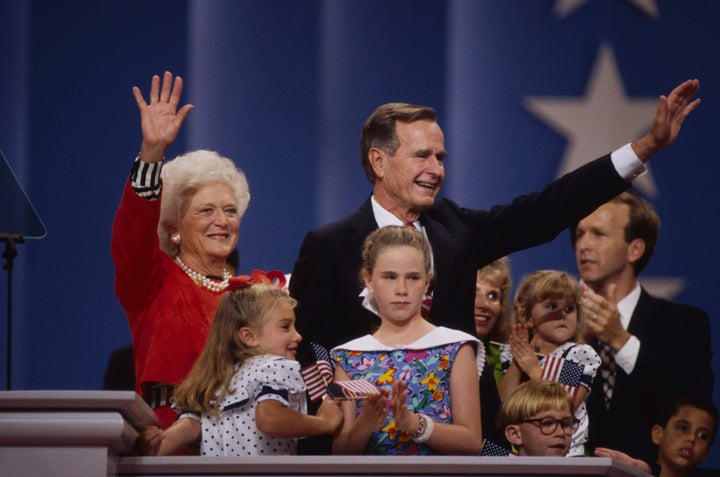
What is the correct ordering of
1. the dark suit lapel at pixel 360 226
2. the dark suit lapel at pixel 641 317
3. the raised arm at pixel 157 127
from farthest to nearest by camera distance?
1. the dark suit lapel at pixel 641 317
2. the dark suit lapel at pixel 360 226
3. the raised arm at pixel 157 127

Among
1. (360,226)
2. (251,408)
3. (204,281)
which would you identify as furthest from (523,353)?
(251,408)

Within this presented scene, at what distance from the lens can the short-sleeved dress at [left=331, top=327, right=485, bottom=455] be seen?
2.73m

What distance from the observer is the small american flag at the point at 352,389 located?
2.57 m

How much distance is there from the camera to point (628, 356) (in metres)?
3.74

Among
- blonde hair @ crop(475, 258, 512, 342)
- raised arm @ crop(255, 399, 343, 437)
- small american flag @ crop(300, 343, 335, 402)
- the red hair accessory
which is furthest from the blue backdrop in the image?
raised arm @ crop(255, 399, 343, 437)

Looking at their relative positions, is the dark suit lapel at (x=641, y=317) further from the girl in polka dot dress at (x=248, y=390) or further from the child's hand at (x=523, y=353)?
the girl in polka dot dress at (x=248, y=390)

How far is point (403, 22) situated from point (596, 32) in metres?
0.72

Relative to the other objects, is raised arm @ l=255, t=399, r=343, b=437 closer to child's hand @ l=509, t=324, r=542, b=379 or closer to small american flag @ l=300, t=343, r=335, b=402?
small american flag @ l=300, t=343, r=335, b=402

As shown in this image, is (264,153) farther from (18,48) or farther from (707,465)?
(707,465)

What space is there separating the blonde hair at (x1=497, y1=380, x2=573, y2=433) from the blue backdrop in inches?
59.2

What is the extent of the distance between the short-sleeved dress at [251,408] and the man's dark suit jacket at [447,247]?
30 cm

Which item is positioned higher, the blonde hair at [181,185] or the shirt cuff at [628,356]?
the blonde hair at [181,185]

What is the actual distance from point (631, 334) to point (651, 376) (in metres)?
0.16

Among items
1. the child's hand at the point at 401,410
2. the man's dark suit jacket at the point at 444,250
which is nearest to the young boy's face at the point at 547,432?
the man's dark suit jacket at the point at 444,250
